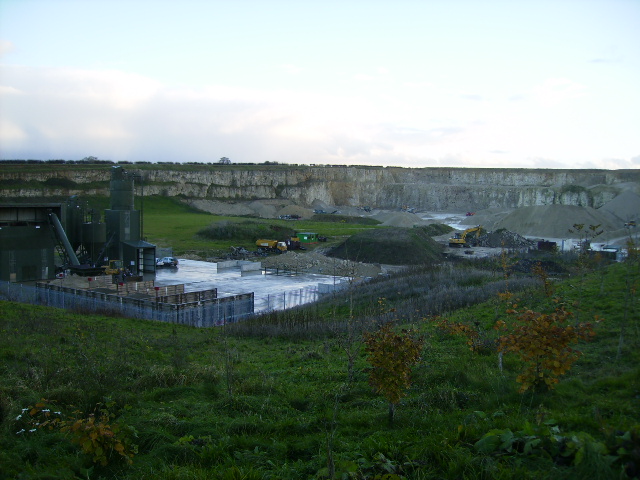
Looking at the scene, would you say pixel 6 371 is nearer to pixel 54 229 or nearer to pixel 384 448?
pixel 384 448

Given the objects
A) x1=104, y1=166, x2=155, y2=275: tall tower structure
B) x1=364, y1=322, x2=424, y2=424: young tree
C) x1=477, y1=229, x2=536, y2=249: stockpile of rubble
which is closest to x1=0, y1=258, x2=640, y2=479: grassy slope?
x1=364, y1=322, x2=424, y2=424: young tree

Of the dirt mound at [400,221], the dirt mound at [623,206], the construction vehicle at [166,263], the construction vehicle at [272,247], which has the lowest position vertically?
the construction vehicle at [166,263]

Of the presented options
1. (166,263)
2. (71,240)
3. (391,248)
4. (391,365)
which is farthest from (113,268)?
(391,365)

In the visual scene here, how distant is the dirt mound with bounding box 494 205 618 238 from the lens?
2421 inches

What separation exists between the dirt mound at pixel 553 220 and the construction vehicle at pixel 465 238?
8087 millimetres

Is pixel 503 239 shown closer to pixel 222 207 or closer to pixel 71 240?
pixel 71 240

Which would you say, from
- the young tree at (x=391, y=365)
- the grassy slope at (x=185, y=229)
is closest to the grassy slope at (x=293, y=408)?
the young tree at (x=391, y=365)

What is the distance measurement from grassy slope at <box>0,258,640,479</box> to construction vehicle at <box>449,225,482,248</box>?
1618 inches

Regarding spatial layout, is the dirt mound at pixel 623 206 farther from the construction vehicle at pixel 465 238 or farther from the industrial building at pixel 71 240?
the industrial building at pixel 71 240

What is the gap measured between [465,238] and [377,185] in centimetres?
6484

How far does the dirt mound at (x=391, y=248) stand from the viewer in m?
45.0

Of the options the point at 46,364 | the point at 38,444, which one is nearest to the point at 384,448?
the point at 38,444

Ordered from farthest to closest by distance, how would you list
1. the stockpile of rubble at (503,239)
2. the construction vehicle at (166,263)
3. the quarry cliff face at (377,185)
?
the quarry cliff face at (377,185) < the stockpile of rubble at (503,239) < the construction vehicle at (166,263)

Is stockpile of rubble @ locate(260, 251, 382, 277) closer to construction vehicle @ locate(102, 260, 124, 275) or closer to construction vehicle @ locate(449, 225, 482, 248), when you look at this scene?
construction vehicle @ locate(102, 260, 124, 275)
